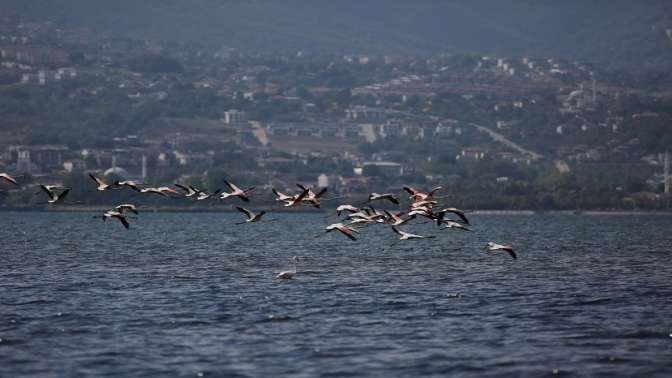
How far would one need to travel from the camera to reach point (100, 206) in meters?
188

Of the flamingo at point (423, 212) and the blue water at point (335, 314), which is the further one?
the flamingo at point (423, 212)

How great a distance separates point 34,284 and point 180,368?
926 inches

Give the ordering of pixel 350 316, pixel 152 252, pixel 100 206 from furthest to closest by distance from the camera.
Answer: pixel 100 206
pixel 152 252
pixel 350 316

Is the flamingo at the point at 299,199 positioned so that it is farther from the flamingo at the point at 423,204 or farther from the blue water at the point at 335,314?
the flamingo at the point at 423,204

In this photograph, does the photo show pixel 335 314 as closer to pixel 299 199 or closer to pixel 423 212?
pixel 423 212

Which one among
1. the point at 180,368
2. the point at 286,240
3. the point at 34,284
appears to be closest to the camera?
the point at 180,368

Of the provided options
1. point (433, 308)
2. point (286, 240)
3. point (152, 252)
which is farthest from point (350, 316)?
point (286, 240)

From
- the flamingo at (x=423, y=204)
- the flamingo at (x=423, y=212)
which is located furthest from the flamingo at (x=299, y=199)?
the flamingo at (x=423, y=204)

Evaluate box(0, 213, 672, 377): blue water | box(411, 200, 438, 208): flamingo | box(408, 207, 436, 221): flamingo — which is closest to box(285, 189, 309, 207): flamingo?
box(0, 213, 672, 377): blue water

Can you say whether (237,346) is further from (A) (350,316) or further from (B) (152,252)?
(B) (152,252)

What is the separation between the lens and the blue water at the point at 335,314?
42562 millimetres

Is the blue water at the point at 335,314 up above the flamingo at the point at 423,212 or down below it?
below

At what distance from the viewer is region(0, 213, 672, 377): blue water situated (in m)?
42.6

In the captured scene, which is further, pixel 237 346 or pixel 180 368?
pixel 237 346
